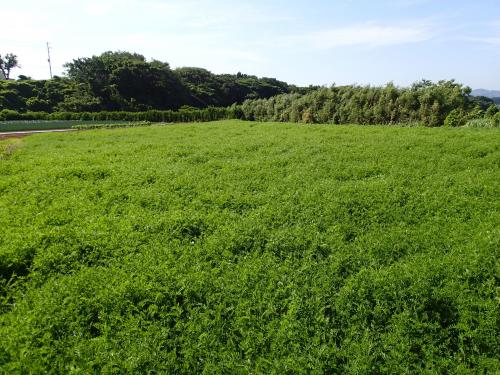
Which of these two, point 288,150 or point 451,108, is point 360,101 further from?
point 288,150

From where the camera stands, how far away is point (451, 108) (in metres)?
22.5

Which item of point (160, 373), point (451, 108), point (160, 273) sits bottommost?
point (160, 373)

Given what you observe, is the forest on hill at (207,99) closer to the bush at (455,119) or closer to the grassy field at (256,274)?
the bush at (455,119)

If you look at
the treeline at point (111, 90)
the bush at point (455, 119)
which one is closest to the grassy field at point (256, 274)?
the bush at point (455, 119)

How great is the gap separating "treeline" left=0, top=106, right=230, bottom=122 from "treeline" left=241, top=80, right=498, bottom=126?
11.2 metres

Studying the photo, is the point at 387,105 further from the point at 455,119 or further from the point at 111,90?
the point at 111,90

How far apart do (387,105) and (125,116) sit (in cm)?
3048

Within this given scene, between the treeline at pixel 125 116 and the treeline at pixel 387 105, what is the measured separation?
36.8 ft

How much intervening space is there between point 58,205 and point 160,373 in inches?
214

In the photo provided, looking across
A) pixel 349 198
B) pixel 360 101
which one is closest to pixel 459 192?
pixel 349 198

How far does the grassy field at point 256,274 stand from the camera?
394 cm

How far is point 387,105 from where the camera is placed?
26.4 metres

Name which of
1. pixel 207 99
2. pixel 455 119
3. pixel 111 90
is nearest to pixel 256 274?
pixel 455 119

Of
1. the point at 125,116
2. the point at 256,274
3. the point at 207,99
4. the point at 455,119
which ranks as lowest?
the point at 256,274
